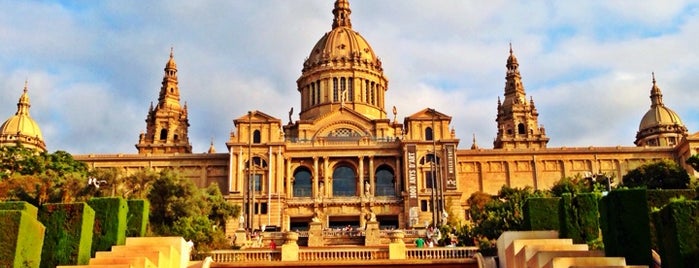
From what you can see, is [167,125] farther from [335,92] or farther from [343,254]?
[343,254]

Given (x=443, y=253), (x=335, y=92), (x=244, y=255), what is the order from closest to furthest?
(x=443, y=253)
(x=244, y=255)
(x=335, y=92)

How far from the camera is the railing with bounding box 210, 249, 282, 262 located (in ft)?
94.0

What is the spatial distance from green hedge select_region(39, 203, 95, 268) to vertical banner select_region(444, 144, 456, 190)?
4377 cm

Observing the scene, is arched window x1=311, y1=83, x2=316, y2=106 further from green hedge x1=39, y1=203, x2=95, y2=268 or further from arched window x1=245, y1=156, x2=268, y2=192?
green hedge x1=39, y1=203, x2=95, y2=268

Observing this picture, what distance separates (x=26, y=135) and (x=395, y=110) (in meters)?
39.9

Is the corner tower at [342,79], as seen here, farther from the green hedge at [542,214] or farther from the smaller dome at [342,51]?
the green hedge at [542,214]

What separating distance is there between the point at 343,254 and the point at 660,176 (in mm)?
40634

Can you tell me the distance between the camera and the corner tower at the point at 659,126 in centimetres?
8462

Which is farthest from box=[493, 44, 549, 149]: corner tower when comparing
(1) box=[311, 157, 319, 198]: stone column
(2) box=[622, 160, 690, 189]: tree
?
(1) box=[311, 157, 319, 198]: stone column

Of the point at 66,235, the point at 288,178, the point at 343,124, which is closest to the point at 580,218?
the point at 66,235

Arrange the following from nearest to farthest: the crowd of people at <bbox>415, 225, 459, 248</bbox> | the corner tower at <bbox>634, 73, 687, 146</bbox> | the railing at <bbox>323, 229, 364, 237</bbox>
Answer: the crowd of people at <bbox>415, 225, 459, 248</bbox>, the railing at <bbox>323, 229, 364, 237</bbox>, the corner tower at <bbox>634, 73, 687, 146</bbox>

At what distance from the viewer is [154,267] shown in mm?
23359

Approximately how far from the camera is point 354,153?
68.0 m

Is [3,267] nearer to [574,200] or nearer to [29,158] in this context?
[574,200]
